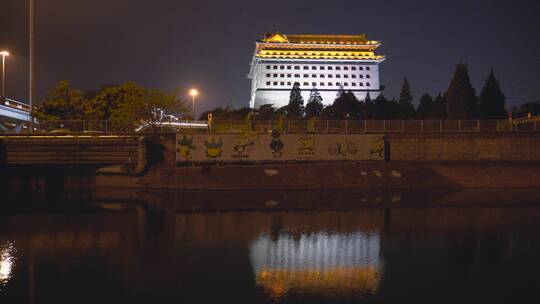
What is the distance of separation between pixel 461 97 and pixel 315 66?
108 metres

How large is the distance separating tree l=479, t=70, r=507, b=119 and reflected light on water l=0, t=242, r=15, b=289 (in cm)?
5885

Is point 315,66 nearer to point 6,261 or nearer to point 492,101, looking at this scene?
point 492,101

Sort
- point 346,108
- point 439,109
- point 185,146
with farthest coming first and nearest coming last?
1. point 346,108
2. point 439,109
3. point 185,146

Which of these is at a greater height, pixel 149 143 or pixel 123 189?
pixel 149 143

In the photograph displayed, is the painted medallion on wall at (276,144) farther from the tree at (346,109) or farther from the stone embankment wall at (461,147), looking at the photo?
the tree at (346,109)

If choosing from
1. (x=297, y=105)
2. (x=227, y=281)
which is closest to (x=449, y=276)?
(x=227, y=281)

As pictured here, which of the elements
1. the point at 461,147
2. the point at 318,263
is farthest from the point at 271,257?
the point at 461,147

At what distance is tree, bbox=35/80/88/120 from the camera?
5919 cm

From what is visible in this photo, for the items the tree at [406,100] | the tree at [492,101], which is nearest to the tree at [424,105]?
the tree at [406,100]

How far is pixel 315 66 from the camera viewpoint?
168000 mm

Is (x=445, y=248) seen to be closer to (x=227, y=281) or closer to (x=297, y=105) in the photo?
(x=227, y=281)

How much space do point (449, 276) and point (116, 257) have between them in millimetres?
9905

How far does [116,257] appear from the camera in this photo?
15.8 m

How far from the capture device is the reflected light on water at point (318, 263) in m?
12.7
